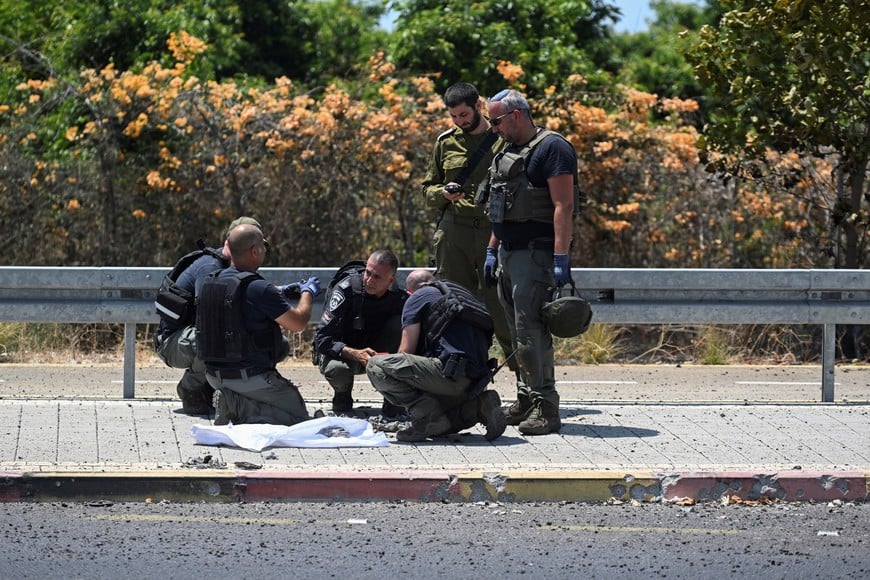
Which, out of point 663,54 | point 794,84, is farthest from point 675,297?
Result: point 663,54

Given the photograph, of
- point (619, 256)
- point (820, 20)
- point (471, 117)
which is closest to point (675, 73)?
point (619, 256)

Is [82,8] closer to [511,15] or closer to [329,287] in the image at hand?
[511,15]

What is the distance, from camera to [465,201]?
29.2 ft

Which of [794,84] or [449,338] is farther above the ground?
[794,84]

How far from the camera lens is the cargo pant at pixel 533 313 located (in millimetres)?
8109

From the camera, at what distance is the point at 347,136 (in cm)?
1427

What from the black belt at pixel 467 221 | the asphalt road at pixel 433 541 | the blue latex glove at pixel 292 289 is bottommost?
the asphalt road at pixel 433 541

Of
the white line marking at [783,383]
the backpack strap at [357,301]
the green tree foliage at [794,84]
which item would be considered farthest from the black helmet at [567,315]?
the green tree foliage at [794,84]

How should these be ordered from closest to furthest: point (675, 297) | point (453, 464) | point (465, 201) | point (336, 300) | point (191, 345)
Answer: point (453, 464) → point (191, 345) → point (336, 300) → point (465, 201) → point (675, 297)

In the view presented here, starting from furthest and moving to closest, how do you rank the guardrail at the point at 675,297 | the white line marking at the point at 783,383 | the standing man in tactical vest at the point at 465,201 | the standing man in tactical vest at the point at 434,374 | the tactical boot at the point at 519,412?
the white line marking at the point at 783,383, the guardrail at the point at 675,297, the standing man in tactical vest at the point at 465,201, the tactical boot at the point at 519,412, the standing man in tactical vest at the point at 434,374

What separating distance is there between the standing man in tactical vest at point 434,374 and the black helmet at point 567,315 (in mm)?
387

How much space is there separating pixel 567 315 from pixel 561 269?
257mm

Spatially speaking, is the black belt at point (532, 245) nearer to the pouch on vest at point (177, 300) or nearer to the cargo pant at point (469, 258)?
the cargo pant at point (469, 258)

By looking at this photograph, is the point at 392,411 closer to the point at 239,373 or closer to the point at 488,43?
the point at 239,373
